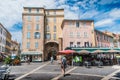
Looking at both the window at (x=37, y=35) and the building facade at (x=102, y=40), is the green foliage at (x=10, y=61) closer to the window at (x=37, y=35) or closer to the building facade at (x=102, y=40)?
the window at (x=37, y=35)

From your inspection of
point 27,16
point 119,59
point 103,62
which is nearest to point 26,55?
point 27,16

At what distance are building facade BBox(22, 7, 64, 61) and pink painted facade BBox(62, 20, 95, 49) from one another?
6.78 meters

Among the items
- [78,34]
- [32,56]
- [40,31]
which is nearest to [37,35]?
[40,31]

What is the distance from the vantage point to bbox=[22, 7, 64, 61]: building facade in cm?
4419

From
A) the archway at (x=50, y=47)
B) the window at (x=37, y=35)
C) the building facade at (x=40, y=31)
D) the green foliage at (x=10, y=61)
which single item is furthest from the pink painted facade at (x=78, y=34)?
the green foliage at (x=10, y=61)

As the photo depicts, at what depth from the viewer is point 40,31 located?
148 feet

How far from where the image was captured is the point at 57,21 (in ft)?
155

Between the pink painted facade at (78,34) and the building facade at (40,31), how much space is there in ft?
22.2

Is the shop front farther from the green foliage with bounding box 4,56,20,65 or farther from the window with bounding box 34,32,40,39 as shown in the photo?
the green foliage with bounding box 4,56,20,65

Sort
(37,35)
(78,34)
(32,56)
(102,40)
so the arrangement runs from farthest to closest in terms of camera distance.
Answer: (102,40) → (37,35) → (32,56) → (78,34)

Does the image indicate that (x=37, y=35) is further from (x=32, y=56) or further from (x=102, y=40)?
(x=102, y=40)

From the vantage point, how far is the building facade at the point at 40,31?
44.2 m

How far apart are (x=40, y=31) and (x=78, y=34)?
1087 centimetres

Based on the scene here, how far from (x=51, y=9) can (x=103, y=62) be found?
84.4 feet
